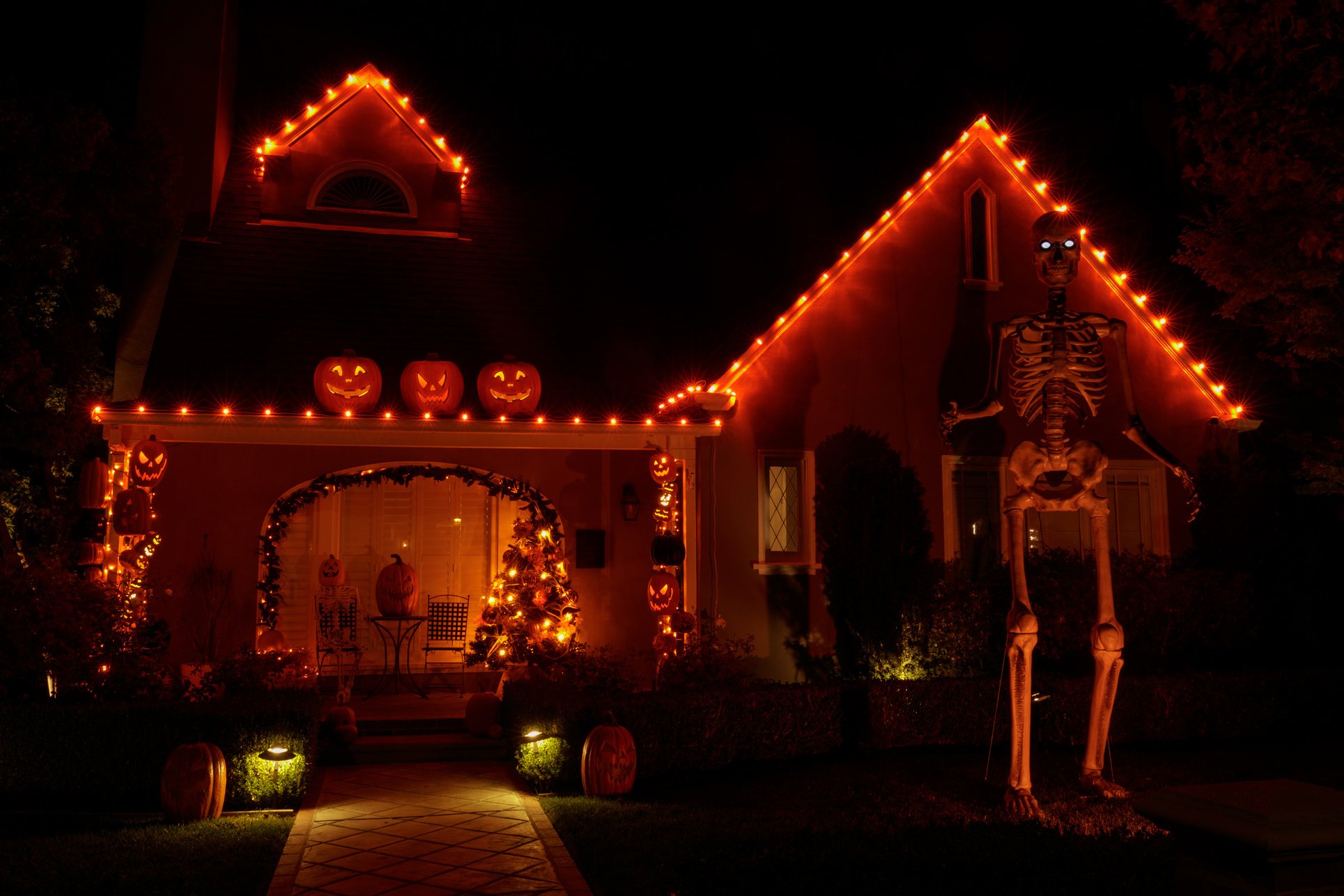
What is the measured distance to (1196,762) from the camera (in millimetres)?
9031

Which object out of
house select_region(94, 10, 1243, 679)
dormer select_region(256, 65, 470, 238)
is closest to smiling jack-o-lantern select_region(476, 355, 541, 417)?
house select_region(94, 10, 1243, 679)

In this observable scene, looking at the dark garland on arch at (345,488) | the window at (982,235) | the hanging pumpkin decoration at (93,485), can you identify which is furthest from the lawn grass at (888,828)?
the window at (982,235)

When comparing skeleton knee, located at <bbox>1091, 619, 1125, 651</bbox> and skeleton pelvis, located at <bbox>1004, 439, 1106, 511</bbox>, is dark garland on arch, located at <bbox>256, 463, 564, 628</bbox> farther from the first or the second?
skeleton knee, located at <bbox>1091, 619, 1125, 651</bbox>

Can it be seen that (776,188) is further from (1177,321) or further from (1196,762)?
(1196,762)

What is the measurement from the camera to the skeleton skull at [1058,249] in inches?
A: 308

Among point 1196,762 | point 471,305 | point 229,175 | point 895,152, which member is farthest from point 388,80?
point 1196,762

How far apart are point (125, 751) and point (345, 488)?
16.4ft

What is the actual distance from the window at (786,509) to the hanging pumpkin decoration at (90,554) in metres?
6.36

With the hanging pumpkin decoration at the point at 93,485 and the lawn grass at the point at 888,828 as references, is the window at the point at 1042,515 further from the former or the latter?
the hanging pumpkin decoration at the point at 93,485

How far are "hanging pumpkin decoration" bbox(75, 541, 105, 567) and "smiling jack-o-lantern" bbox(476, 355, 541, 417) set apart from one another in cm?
370

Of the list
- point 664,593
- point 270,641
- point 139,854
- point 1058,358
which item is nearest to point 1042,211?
point 1058,358

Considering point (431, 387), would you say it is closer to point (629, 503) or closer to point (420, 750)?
point (629, 503)

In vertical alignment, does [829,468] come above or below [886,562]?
above

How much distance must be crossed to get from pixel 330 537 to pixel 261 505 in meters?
1.12
